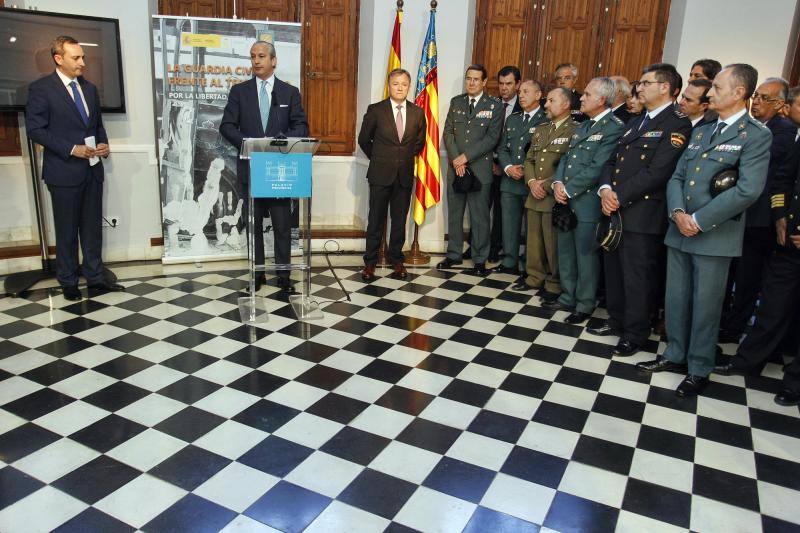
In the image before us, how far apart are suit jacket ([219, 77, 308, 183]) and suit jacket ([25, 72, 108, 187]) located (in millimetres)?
990

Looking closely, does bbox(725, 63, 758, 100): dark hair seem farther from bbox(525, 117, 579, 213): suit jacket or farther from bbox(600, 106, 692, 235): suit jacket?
bbox(525, 117, 579, 213): suit jacket

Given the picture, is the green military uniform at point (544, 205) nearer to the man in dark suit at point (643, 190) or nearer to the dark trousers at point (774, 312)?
the man in dark suit at point (643, 190)

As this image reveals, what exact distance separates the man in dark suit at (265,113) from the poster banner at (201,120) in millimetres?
549

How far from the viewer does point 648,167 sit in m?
3.79

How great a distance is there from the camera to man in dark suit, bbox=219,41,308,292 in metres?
4.70

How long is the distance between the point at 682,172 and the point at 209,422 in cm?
293

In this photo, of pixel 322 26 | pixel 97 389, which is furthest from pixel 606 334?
pixel 322 26

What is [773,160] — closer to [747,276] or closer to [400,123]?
[747,276]

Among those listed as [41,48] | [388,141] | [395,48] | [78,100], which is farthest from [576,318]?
[41,48]

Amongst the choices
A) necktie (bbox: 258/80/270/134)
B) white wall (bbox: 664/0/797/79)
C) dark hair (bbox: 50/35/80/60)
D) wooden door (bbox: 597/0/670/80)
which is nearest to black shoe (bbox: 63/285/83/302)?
dark hair (bbox: 50/35/80/60)

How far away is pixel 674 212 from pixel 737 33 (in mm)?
4216

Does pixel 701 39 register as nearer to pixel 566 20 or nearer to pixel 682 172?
pixel 566 20

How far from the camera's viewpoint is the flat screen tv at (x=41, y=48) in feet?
14.8

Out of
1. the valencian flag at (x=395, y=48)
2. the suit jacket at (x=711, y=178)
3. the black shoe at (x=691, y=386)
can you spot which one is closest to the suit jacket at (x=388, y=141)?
the valencian flag at (x=395, y=48)
